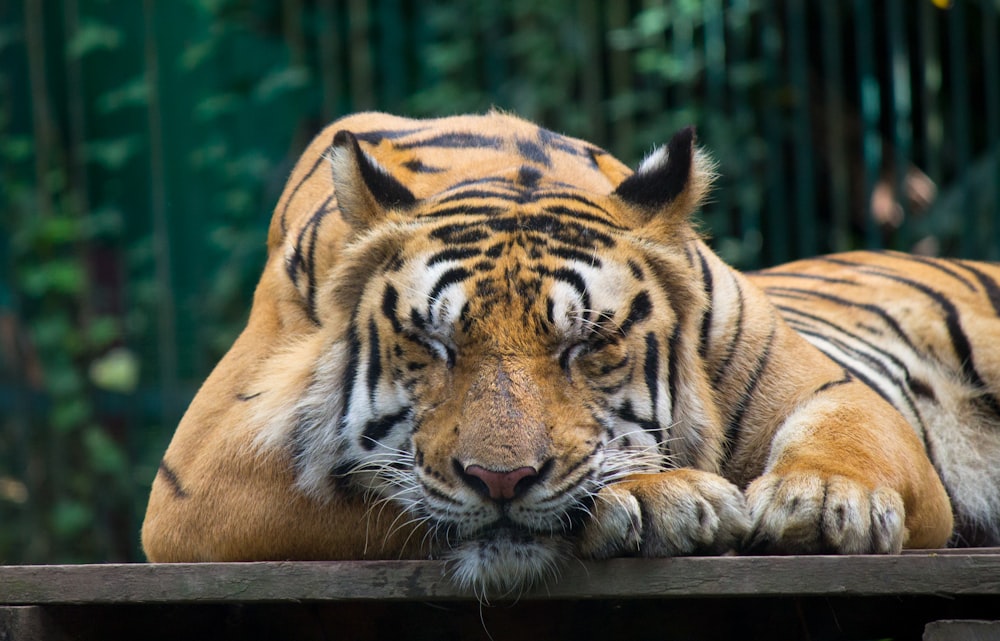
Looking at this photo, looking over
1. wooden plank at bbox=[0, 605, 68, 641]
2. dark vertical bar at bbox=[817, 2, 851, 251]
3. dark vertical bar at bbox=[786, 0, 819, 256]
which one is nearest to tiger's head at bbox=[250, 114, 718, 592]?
wooden plank at bbox=[0, 605, 68, 641]

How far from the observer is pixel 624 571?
1737mm

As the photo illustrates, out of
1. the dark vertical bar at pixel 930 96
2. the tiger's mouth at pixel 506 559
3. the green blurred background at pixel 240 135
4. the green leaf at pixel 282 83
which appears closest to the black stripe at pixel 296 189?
the tiger's mouth at pixel 506 559

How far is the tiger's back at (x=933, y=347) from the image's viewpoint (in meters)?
2.71

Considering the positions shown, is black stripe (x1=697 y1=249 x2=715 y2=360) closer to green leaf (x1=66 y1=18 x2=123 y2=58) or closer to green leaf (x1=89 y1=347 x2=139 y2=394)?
green leaf (x1=89 y1=347 x2=139 y2=394)

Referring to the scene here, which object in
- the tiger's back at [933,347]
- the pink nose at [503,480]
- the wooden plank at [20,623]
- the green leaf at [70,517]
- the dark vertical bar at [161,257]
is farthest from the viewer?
the green leaf at [70,517]

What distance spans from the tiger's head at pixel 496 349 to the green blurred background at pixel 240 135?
263cm

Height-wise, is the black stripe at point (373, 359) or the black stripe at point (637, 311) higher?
the black stripe at point (637, 311)

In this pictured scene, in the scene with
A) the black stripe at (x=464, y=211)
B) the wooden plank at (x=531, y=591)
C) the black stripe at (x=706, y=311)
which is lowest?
the wooden plank at (x=531, y=591)

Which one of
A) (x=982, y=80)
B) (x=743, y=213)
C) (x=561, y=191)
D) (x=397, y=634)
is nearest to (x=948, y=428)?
(x=561, y=191)

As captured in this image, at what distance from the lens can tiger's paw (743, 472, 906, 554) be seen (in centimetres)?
175

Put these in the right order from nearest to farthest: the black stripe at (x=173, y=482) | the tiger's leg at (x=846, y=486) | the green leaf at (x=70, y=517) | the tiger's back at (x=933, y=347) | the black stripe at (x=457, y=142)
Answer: the tiger's leg at (x=846, y=486)
the black stripe at (x=173, y=482)
the black stripe at (x=457, y=142)
the tiger's back at (x=933, y=347)
the green leaf at (x=70, y=517)

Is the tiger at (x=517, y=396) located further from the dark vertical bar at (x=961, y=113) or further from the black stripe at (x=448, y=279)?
the dark vertical bar at (x=961, y=113)

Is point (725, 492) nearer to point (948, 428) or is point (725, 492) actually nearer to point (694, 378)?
point (694, 378)

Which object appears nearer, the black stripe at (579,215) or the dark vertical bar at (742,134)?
the black stripe at (579,215)
